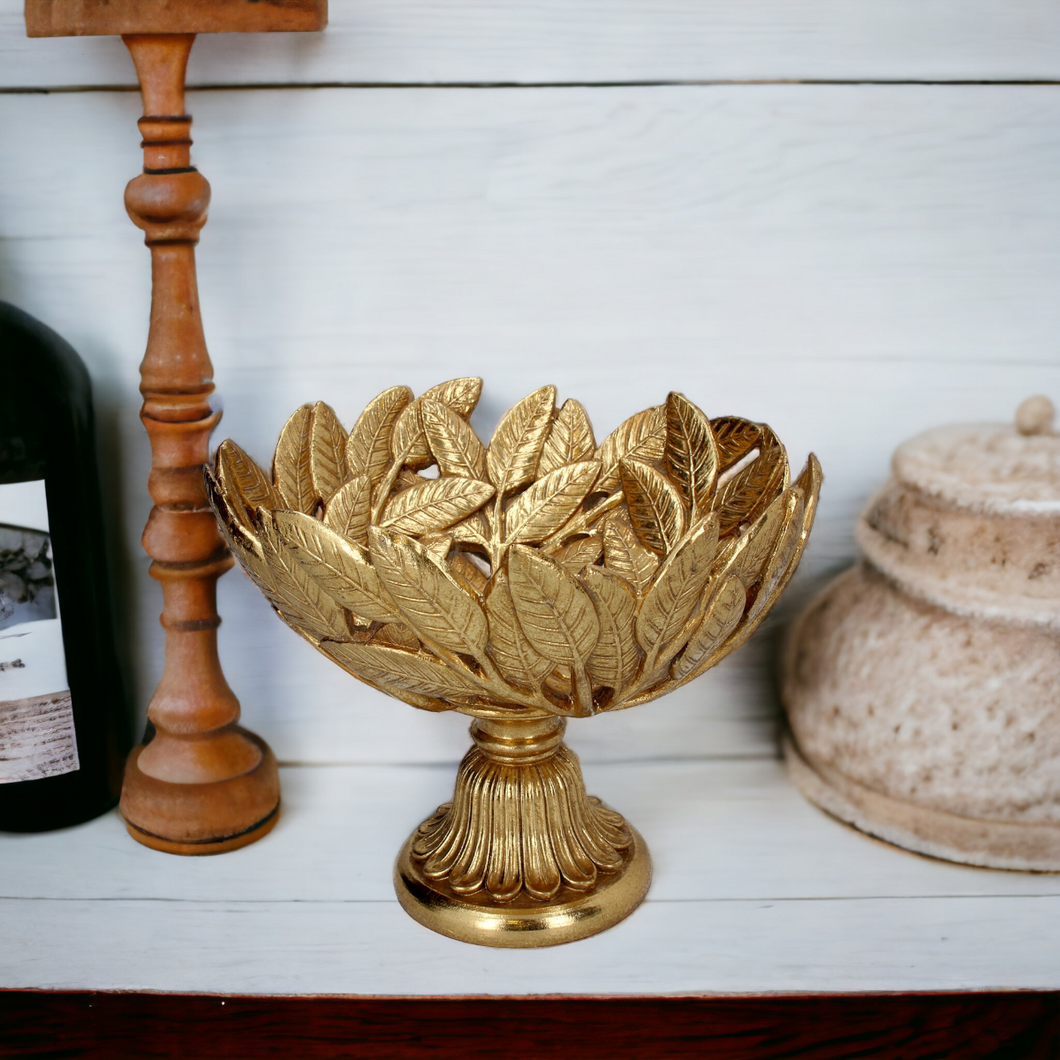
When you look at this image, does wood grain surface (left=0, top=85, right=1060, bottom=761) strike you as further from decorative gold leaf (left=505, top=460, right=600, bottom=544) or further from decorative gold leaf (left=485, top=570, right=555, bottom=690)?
decorative gold leaf (left=485, top=570, right=555, bottom=690)

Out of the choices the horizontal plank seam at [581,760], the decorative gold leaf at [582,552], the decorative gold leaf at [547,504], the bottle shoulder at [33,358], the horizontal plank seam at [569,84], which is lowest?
the horizontal plank seam at [581,760]

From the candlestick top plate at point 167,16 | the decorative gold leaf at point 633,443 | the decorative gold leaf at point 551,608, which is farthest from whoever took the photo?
the decorative gold leaf at point 633,443

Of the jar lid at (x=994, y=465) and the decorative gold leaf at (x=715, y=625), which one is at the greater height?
the jar lid at (x=994, y=465)

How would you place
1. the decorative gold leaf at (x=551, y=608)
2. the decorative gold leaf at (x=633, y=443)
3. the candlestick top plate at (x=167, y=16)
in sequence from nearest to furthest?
the decorative gold leaf at (x=551, y=608)
the candlestick top plate at (x=167, y=16)
the decorative gold leaf at (x=633, y=443)

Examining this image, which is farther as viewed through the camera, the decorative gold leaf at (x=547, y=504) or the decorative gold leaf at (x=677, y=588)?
the decorative gold leaf at (x=547, y=504)

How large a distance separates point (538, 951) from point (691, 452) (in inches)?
11.2

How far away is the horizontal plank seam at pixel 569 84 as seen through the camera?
0.61 metres

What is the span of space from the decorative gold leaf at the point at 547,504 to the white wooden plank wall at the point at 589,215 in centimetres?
7

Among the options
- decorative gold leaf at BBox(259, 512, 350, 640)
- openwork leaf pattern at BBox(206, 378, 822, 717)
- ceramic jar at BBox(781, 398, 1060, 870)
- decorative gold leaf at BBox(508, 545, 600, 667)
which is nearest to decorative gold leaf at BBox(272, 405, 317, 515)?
openwork leaf pattern at BBox(206, 378, 822, 717)

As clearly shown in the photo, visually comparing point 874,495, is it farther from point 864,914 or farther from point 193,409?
point 193,409

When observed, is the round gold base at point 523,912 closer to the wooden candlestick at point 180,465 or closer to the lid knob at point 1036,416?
the wooden candlestick at point 180,465

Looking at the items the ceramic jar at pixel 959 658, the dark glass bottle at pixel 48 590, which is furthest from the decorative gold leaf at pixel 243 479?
the ceramic jar at pixel 959 658

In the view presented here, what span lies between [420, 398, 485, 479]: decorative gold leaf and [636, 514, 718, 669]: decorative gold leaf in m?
0.21

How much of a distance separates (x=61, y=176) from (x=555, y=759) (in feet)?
1.53
